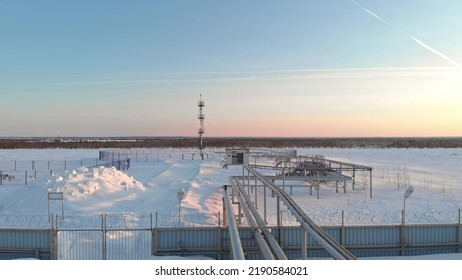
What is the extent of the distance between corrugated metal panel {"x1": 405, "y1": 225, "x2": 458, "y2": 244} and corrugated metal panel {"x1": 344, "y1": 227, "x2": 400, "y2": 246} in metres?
0.53

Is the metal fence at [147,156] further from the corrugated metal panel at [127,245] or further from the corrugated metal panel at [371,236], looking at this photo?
the corrugated metal panel at [371,236]

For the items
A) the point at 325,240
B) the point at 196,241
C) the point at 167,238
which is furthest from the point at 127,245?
the point at 325,240

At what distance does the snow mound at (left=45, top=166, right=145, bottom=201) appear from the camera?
21.3 meters

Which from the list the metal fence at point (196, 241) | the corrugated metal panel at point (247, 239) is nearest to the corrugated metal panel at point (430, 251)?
the metal fence at point (196, 241)

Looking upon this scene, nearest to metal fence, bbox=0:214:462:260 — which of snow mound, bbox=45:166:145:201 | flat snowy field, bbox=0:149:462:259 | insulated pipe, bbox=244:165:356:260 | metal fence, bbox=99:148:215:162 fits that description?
flat snowy field, bbox=0:149:462:259

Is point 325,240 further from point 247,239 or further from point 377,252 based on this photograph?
point 377,252

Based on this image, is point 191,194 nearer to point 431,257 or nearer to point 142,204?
point 142,204

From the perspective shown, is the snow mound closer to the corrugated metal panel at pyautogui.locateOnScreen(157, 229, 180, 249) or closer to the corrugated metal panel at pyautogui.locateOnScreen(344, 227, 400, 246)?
the corrugated metal panel at pyautogui.locateOnScreen(157, 229, 180, 249)

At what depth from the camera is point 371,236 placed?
1397 centimetres

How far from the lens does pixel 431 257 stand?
13.6 m

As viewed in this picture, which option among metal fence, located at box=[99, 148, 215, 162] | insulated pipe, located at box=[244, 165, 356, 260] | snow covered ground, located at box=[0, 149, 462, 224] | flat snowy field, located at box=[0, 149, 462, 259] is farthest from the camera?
metal fence, located at box=[99, 148, 215, 162]

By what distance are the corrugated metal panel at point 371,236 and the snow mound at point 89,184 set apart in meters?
14.4

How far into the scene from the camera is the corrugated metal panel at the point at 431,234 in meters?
14.2
